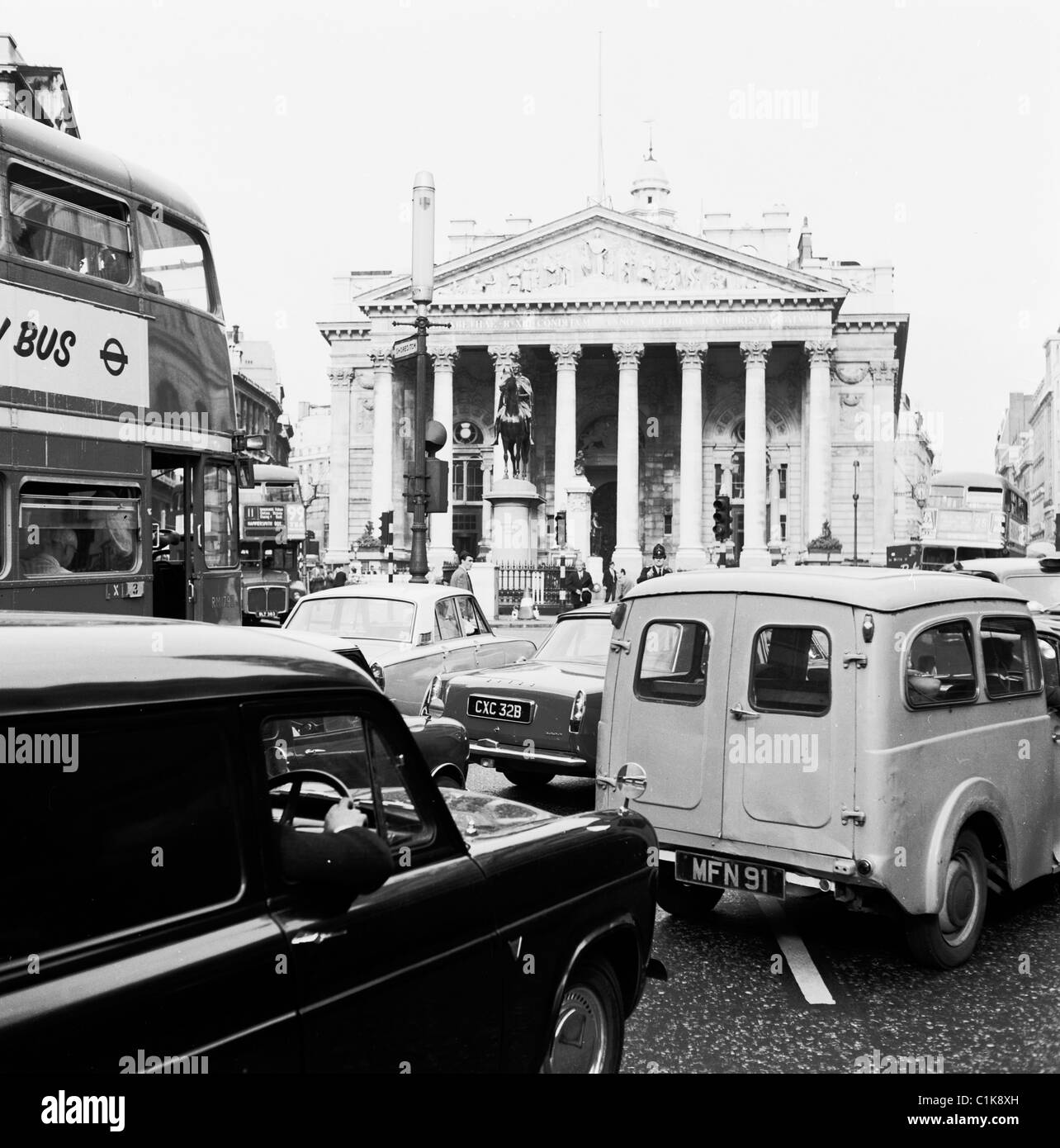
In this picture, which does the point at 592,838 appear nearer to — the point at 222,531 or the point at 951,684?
the point at 951,684

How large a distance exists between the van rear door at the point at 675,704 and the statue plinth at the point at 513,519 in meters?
27.2

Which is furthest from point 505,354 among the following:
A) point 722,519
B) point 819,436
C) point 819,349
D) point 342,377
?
point 722,519

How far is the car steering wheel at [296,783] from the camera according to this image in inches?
116

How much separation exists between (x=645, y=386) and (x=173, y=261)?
50192mm

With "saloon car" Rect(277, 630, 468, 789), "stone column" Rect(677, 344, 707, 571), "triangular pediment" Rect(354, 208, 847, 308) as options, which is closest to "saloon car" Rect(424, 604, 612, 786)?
"saloon car" Rect(277, 630, 468, 789)

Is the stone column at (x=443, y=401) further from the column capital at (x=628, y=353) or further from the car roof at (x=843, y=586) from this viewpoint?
the car roof at (x=843, y=586)

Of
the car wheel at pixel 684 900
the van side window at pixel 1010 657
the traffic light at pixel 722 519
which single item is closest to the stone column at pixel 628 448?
the traffic light at pixel 722 519

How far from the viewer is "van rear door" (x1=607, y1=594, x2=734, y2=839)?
6.08m

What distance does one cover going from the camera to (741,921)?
6.71m

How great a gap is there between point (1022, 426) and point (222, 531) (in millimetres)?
157116

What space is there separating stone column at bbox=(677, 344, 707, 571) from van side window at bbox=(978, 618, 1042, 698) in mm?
46520

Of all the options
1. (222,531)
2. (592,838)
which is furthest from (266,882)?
(222,531)

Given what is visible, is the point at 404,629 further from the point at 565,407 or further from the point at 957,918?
→ the point at 565,407

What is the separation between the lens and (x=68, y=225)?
29.9ft
